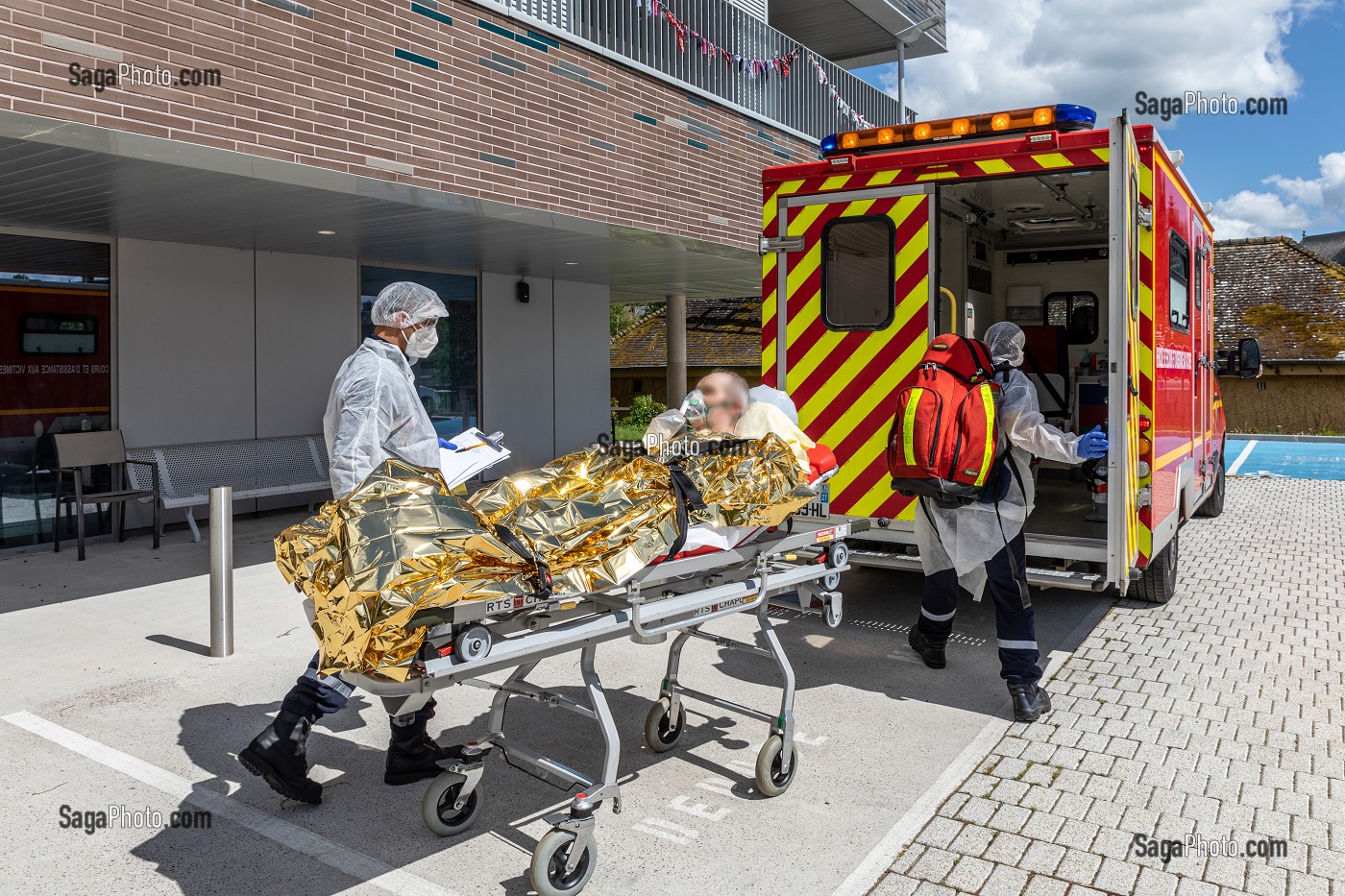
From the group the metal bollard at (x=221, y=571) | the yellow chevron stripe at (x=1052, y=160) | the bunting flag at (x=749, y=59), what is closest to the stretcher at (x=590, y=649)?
the yellow chevron stripe at (x=1052, y=160)

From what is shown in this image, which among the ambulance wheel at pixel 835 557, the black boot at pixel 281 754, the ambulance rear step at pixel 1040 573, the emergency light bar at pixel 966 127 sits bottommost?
the black boot at pixel 281 754

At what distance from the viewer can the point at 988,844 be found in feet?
10.9

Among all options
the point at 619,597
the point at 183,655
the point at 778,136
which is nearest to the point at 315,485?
the point at 183,655

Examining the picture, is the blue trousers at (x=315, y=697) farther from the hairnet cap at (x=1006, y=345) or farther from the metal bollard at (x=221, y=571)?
the hairnet cap at (x=1006, y=345)

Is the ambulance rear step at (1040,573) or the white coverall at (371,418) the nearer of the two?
the white coverall at (371,418)

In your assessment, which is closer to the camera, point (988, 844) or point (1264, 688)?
point (988, 844)

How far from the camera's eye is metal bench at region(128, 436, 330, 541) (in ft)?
29.2

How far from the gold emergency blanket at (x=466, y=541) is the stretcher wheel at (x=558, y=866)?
0.71 m

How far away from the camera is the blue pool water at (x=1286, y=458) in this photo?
53.8 feet

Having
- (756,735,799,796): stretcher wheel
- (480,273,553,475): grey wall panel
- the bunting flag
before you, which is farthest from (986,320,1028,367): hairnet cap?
(480,273,553,475): grey wall panel

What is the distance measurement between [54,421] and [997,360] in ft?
25.8

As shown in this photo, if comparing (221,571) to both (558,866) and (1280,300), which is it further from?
(1280,300)

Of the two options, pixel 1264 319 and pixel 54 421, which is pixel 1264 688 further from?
pixel 1264 319

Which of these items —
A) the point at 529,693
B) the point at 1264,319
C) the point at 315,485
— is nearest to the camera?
the point at 529,693
